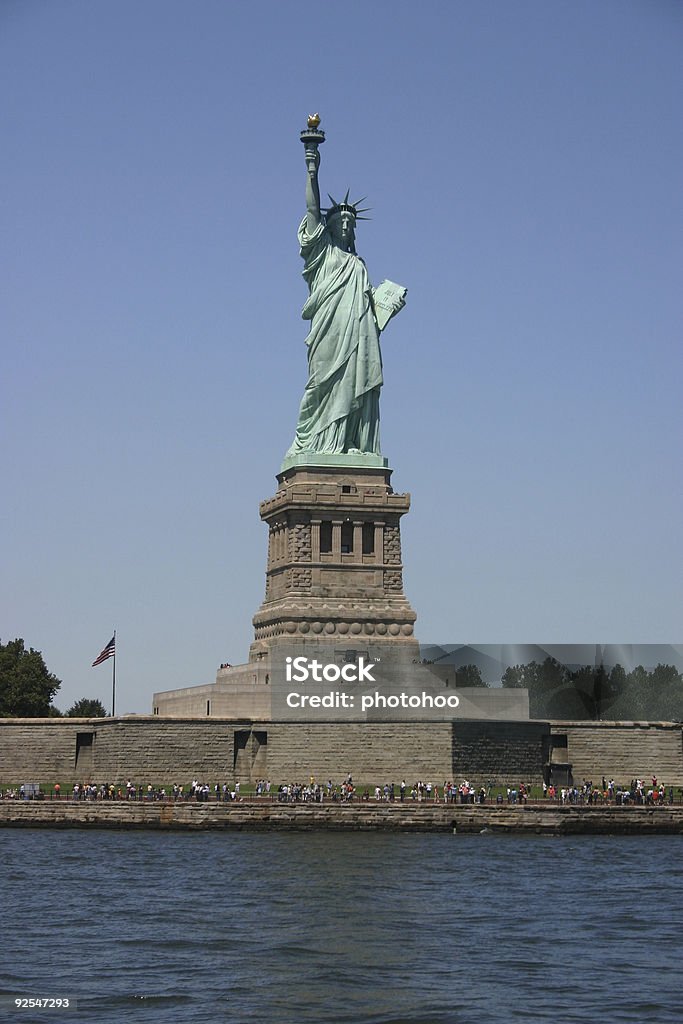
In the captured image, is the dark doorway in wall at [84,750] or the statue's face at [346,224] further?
the statue's face at [346,224]

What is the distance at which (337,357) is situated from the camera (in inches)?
3071

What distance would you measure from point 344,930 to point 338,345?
136 ft

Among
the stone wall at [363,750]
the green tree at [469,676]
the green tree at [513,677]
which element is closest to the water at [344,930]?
the stone wall at [363,750]

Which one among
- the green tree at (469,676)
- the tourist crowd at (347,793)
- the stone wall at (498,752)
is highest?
the green tree at (469,676)

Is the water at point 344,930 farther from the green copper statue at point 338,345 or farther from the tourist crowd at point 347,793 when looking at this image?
the green copper statue at point 338,345

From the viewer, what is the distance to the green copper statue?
255 feet

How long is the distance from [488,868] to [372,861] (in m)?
3.51

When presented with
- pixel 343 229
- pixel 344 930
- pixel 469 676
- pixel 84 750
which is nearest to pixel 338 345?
pixel 343 229

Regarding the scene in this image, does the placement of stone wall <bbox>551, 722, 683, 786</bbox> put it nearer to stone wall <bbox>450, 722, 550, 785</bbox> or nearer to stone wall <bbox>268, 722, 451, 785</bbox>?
stone wall <bbox>450, 722, 550, 785</bbox>

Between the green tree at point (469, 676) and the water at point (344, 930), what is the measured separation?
510 inches

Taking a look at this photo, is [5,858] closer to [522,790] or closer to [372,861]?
[372,861]

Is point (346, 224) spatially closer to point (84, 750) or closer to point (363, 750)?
point (363, 750)

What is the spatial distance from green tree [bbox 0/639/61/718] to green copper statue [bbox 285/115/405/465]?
20338 millimetres

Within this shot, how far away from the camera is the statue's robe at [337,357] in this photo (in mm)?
77750
